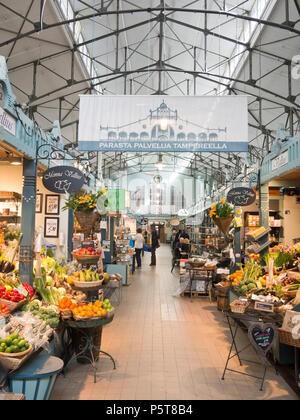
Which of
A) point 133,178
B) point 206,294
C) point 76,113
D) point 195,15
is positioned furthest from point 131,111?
point 133,178

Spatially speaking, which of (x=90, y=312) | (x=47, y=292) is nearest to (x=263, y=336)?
(x=90, y=312)

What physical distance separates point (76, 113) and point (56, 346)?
10137mm

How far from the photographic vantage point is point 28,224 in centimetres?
547

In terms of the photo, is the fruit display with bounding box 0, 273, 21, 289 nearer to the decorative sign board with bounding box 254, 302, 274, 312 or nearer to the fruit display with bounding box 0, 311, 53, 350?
the fruit display with bounding box 0, 311, 53, 350

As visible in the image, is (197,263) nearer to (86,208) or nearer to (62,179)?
(86,208)

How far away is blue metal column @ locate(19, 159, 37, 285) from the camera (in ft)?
17.5

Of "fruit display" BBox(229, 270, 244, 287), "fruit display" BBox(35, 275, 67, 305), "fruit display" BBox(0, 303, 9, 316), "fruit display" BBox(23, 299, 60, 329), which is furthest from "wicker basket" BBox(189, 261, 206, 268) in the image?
"fruit display" BBox(0, 303, 9, 316)

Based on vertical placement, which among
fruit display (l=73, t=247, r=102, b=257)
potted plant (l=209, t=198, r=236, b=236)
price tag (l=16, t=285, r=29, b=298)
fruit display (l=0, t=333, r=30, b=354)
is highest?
potted plant (l=209, t=198, r=236, b=236)

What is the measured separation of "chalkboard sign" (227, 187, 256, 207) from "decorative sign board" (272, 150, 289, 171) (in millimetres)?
726

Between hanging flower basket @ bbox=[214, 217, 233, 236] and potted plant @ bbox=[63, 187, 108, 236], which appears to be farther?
hanging flower basket @ bbox=[214, 217, 233, 236]

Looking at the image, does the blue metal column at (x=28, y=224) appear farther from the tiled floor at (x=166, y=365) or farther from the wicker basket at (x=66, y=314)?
the tiled floor at (x=166, y=365)

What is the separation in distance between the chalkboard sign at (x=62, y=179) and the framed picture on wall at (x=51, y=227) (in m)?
3.21

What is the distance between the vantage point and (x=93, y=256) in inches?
220

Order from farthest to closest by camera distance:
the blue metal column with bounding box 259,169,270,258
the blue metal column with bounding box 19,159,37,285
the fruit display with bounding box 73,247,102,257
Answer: the blue metal column with bounding box 259,169,270,258, the fruit display with bounding box 73,247,102,257, the blue metal column with bounding box 19,159,37,285
